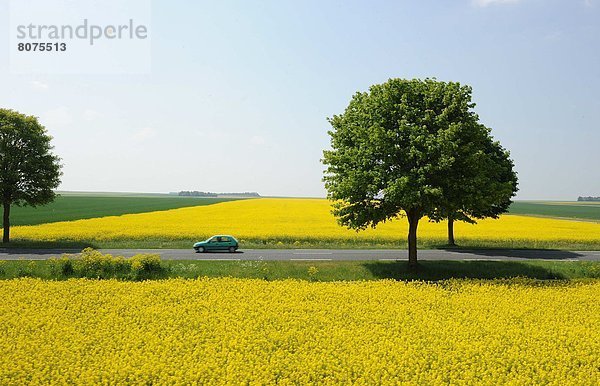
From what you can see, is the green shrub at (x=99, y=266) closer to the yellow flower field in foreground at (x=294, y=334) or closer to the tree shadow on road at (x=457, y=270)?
the yellow flower field in foreground at (x=294, y=334)

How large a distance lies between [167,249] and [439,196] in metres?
21.9

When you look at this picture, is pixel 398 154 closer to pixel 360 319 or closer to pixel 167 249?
pixel 360 319

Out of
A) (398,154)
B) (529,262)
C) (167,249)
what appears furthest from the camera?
(167,249)

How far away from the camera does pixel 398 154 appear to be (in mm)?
22688

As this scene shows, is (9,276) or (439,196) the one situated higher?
(439,196)

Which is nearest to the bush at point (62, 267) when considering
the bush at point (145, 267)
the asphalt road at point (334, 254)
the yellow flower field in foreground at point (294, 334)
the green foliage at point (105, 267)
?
the green foliage at point (105, 267)

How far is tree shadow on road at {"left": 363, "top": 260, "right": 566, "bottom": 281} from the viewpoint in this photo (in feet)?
78.4

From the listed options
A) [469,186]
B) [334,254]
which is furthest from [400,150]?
[334,254]

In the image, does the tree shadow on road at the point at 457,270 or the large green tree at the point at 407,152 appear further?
the tree shadow on road at the point at 457,270

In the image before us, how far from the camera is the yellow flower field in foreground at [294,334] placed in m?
10.0

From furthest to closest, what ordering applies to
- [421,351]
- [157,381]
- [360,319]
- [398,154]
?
1. [398,154]
2. [360,319]
3. [421,351]
4. [157,381]

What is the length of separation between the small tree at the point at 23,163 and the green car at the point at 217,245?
55.7 feet

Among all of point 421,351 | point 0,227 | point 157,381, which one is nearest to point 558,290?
point 421,351

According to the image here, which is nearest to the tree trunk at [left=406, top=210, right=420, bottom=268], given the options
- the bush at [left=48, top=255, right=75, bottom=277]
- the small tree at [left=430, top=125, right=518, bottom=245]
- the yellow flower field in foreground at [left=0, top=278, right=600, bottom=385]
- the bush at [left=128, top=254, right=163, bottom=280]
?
the small tree at [left=430, top=125, right=518, bottom=245]
